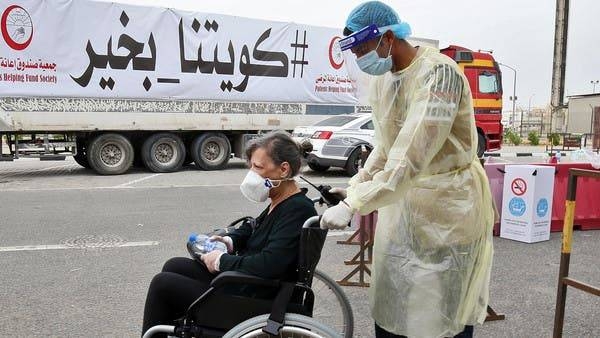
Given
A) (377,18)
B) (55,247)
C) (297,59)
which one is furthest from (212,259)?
(297,59)

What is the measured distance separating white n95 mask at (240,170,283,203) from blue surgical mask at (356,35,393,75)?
0.73 m

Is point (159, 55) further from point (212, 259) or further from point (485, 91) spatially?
point (212, 259)

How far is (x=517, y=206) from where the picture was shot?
5934mm

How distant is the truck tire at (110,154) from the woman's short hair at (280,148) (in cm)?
1017

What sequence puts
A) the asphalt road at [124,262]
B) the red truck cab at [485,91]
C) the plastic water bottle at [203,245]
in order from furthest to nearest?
the red truck cab at [485,91], the asphalt road at [124,262], the plastic water bottle at [203,245]

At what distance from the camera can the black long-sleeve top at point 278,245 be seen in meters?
2.41

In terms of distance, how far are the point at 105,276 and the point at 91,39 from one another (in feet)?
27.1

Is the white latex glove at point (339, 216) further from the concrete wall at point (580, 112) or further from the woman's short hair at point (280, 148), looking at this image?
the concrete wall at point (580, 112)

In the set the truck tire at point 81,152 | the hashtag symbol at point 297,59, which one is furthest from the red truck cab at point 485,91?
the truck tire at point 81,152

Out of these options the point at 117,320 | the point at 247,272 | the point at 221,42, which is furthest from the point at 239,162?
the point at 247,272

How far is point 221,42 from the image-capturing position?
1290 cm

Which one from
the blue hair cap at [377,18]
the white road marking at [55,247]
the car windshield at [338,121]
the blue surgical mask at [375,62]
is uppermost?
the blue hair cap at [377,18]

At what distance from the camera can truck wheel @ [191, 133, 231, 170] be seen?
13140mm

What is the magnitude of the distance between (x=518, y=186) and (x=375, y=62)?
4.39 m
